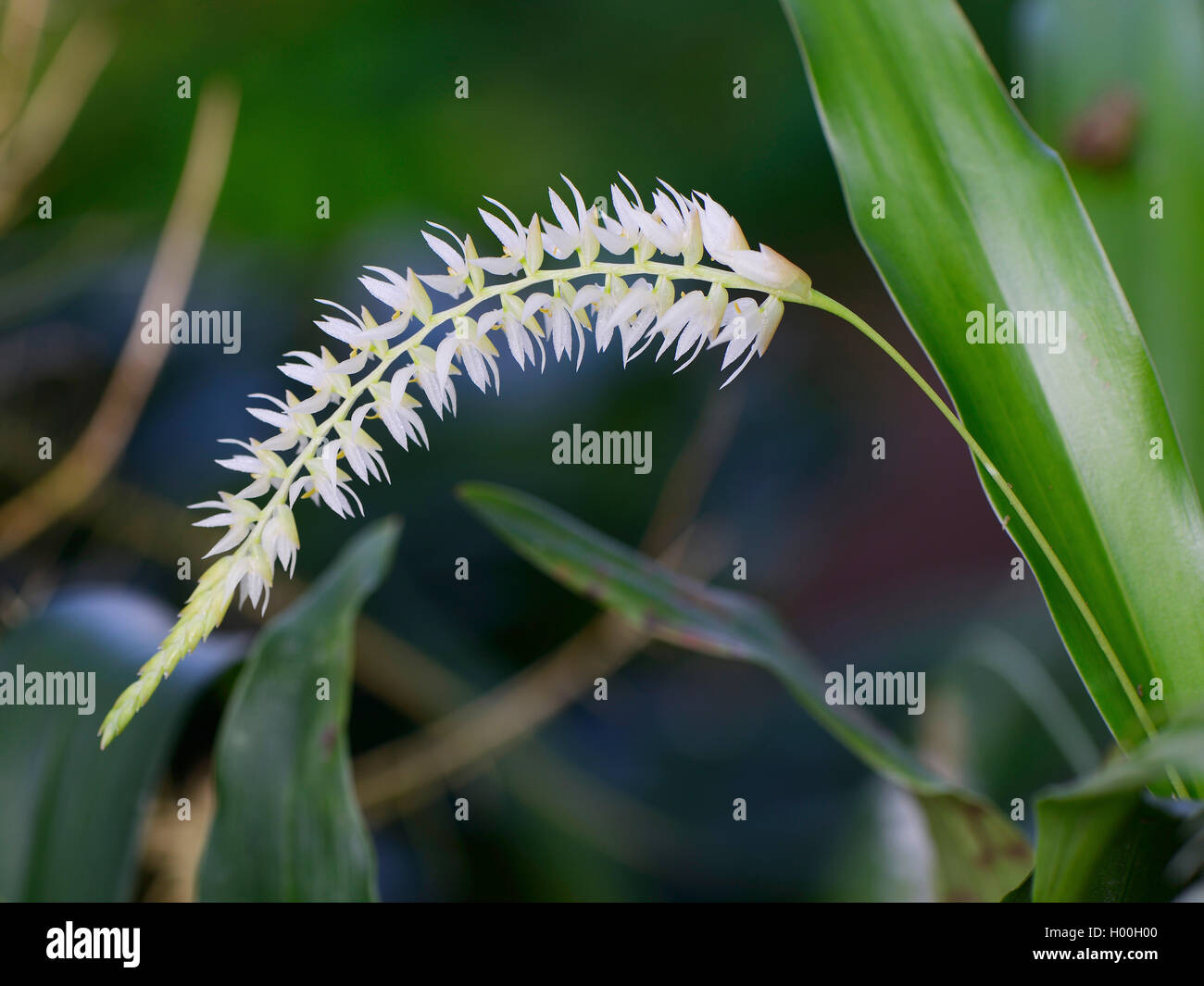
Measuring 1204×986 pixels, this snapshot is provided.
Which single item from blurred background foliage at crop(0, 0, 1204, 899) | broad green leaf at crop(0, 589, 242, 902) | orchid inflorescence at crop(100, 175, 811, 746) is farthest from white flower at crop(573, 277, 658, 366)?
blurred background foliage at crop(0, 0, 1204, 899)

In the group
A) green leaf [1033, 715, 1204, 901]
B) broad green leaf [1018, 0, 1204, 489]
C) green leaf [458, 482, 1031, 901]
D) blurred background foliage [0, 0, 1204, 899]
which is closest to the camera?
green leaf [1033, 715, 1204, 901]

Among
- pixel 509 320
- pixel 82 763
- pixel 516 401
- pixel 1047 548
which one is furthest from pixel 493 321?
pixel 516 401

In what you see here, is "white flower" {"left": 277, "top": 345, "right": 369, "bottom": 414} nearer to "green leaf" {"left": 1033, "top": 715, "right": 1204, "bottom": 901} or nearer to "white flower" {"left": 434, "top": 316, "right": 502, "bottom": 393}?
"white flower" {"left": 434, "top": 316, "right": 502, "bottom": 393}

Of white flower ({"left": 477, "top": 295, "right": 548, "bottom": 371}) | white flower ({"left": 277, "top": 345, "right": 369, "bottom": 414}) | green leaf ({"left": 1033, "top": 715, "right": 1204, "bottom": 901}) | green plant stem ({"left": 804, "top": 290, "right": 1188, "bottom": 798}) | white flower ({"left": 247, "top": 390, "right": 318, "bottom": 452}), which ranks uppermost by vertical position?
white flower ({"left": 477, "top": 295, "right": 548, "bottom": 371})

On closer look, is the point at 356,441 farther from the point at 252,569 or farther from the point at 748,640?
the point at 748,640

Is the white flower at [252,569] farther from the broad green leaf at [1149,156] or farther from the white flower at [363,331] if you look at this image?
the broad green leaf at [1149,156]
